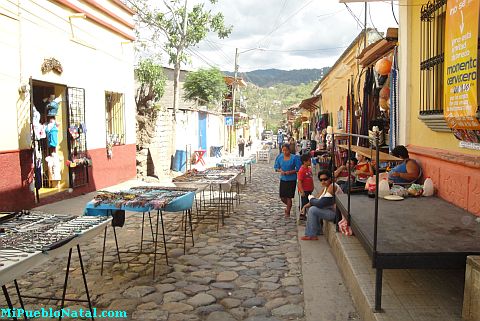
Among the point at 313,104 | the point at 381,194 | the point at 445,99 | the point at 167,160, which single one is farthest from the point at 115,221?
the point at 313,104

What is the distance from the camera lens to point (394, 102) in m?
7.36

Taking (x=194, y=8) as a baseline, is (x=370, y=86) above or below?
below

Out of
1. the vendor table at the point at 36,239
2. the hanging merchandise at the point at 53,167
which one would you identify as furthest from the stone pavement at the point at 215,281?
the hanging merchandise at the point at 53,167

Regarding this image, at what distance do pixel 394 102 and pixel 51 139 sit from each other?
7.45m

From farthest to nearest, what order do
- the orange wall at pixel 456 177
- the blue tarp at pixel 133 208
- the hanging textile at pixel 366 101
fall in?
the hanging textile at pixel 366 101 → the blue tarp at pixel 133 208 → the orange wall at pixel 456 177

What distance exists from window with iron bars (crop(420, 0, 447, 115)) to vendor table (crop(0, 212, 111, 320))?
14.8 ft

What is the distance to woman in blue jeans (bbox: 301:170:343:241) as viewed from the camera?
266 inches

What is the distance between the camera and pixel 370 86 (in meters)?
9.16

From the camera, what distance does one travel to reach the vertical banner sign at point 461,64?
425 centimetres

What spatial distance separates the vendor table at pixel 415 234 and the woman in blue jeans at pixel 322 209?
3.83 ft

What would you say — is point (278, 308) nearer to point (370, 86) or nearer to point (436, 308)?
point (436, 308)

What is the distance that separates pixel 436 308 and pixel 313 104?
19691mm

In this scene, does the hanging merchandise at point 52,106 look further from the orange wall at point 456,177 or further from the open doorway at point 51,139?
the orange wall at point 456,177

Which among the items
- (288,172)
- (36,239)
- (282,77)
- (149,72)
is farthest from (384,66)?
(282,77)
